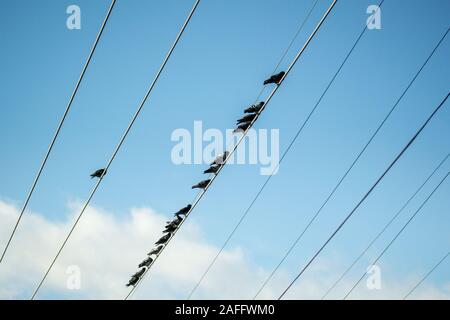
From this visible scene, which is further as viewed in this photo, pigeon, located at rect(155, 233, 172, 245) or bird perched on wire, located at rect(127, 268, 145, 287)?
pigeon, located at rect(155, 233, 172, 245)

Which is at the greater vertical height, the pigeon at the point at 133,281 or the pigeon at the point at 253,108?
the pigeon at the point at 253,108

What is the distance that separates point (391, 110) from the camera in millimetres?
5938

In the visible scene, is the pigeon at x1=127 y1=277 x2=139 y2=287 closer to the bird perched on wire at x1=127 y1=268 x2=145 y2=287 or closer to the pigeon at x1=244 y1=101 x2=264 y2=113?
the bird perched on wire at x1=127 y1=268 x2=145 y2=287

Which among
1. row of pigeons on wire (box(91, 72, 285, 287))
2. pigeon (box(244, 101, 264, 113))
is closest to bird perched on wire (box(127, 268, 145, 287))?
row of pigeons on wire (box(91, 72, 285, 287))

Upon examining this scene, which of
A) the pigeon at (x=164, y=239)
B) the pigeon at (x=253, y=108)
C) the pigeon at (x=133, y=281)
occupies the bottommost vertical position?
the pigeon at (x=133, y=281)

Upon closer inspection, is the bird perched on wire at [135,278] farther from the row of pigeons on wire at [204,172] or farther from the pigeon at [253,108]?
the pigeon at [253,108]

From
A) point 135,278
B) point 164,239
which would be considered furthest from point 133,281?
point 164,239

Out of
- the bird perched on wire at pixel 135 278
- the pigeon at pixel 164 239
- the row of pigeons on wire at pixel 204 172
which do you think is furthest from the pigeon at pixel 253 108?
the bird perched on wire at pixel 135 278

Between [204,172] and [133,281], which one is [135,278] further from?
[204,172]
